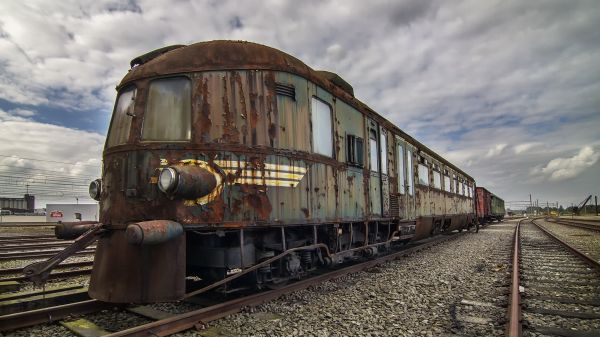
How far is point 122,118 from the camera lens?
17.8ft

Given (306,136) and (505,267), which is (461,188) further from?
(306,136)

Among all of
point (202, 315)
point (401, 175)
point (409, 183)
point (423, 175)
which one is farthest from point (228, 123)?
point (423, 175)

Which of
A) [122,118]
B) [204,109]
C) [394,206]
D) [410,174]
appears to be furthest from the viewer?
[410,174]

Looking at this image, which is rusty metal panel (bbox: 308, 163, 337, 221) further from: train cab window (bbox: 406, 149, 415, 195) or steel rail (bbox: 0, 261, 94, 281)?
steel rail (bbox: 0, 261, 94, 281)

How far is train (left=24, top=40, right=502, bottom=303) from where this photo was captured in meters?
4.52

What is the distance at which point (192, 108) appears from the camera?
5121 mm

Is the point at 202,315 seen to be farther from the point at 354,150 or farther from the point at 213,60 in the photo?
the point at 354,150

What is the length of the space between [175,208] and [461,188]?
1952cm

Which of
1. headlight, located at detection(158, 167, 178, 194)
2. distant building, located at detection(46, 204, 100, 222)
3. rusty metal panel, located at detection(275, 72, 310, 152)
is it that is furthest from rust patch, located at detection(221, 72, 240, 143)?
distant building, located at detection(46, 204, 100, 222)

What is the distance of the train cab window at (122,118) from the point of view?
525cm

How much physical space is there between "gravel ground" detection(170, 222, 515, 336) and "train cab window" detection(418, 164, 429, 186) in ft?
17.9

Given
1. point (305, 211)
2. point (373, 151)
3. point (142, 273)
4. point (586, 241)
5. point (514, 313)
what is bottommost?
point (586, 241)

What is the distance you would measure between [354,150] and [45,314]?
5587mm

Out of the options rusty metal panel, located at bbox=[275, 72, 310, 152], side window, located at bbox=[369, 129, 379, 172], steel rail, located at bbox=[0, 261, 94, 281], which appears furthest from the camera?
side window, located at bbox=[369, 129, 379, 172]
